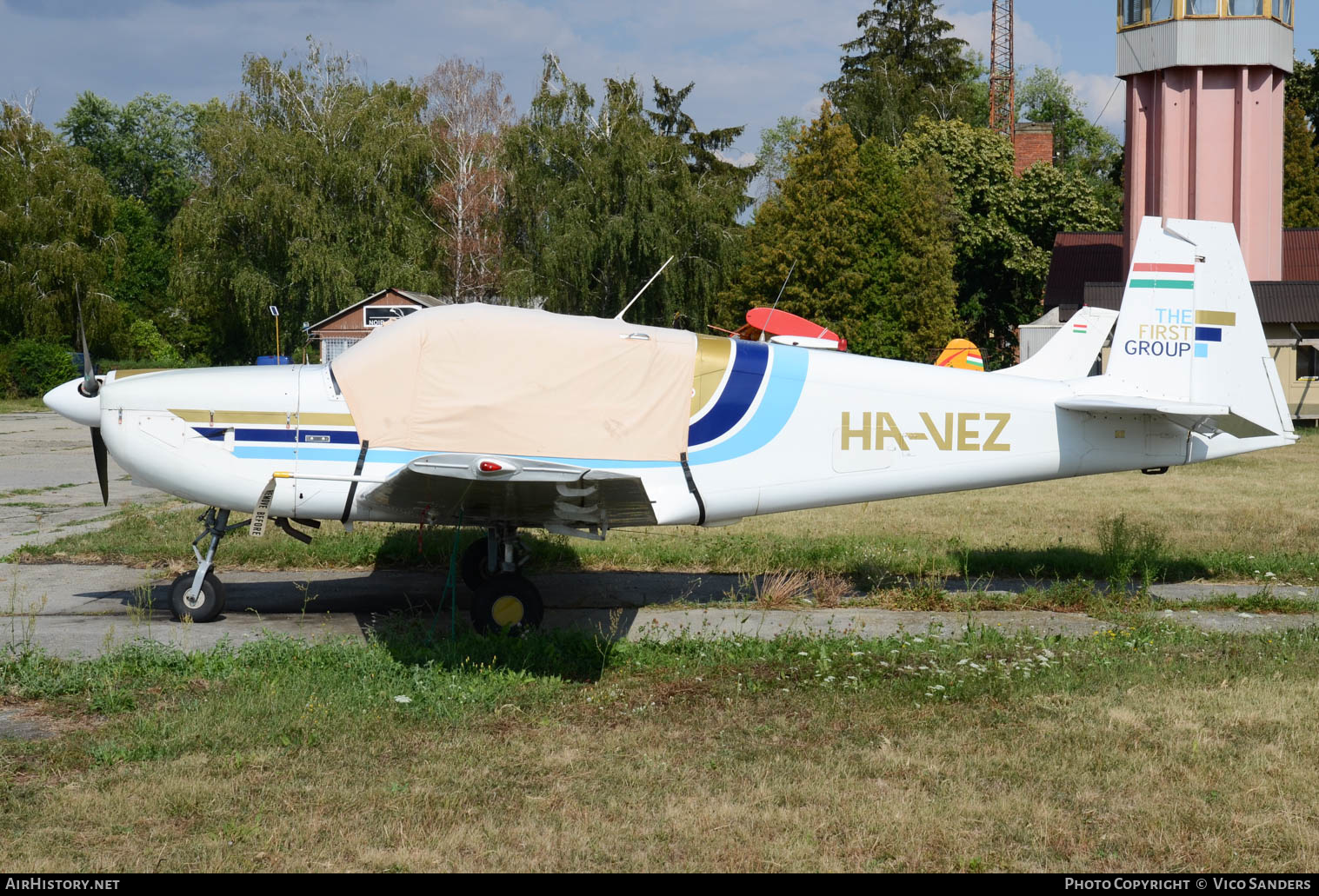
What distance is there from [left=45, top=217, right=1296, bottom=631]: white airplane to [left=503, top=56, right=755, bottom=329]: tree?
2932 cm

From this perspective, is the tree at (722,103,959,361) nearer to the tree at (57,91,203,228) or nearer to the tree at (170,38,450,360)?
the tree at (170,38,450,360)

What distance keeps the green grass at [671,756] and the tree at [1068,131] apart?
56912 mm

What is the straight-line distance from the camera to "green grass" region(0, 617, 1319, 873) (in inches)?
163

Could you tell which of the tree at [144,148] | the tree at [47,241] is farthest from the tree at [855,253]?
the tree at [144,148]

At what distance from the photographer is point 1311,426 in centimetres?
2561

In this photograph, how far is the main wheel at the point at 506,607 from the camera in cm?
734

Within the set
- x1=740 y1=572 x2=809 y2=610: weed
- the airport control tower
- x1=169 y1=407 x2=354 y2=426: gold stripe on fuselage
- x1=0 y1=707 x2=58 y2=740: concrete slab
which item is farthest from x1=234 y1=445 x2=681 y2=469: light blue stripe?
the airport control tower

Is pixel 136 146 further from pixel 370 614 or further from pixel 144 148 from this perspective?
pixel 370 614

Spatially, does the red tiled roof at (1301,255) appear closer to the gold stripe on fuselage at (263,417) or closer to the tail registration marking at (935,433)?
Result: the tail registration marking at (935,433)

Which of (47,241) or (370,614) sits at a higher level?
(47,241)

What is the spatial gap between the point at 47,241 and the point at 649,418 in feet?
143

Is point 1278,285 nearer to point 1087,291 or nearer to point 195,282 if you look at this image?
point 1087,291

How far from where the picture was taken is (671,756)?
202 inches

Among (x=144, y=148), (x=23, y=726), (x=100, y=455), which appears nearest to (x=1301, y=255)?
(x=100, y=455)
